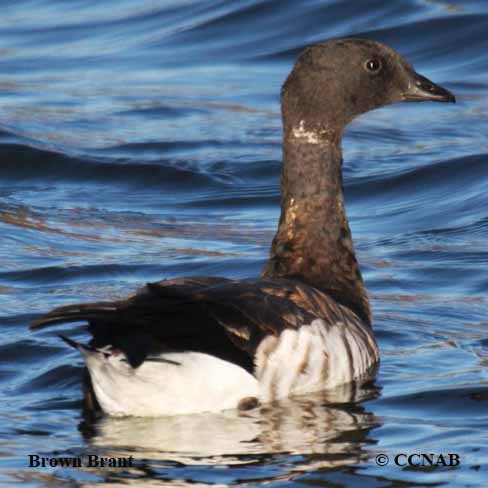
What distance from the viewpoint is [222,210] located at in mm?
12031

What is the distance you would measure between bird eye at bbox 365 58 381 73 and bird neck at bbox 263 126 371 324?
409 mm

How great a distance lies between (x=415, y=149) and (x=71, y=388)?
632 cm

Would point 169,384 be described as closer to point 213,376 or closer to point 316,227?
point 213,376

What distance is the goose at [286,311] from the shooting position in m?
6.62

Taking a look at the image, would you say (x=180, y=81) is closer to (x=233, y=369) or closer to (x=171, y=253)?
(x=171, y=253)

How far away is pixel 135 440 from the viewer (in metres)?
6.63

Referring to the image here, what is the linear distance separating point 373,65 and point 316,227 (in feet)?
3.14

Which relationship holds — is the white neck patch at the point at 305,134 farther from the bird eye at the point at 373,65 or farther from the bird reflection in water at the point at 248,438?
the bird reflection in water at the point at 248,438

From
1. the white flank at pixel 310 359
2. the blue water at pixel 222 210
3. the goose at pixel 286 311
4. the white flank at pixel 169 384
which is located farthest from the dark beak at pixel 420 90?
the white flank at pixel 169 384

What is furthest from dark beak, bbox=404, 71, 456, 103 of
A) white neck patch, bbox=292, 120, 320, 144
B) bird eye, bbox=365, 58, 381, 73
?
white neck patch, bbox=292, 120, 320, 144

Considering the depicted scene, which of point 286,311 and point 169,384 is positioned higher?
point 286,311

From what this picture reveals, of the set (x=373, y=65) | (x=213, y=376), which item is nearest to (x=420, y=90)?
(x=373, y=65)

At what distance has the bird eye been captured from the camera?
8.41 meters

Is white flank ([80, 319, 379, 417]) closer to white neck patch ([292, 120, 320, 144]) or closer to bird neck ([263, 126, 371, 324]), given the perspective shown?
bird neck ([263, 126, 371, 324])
